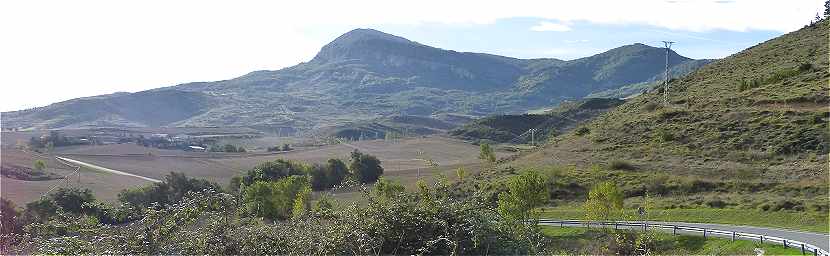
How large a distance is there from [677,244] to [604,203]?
19.1ft

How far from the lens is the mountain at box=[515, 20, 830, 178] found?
51.0 meters

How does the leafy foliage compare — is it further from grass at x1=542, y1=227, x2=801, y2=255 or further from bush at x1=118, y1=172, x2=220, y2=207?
bush at x1=118, y1=172, x2=220, y2=207

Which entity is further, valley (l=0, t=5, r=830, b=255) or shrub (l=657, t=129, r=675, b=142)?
shrub (l=657, t=129, r=675, b=142)

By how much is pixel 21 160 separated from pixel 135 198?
1563 inches

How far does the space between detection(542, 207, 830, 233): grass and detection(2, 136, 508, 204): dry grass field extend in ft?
95.9

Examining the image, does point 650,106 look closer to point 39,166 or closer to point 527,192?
point 527,192

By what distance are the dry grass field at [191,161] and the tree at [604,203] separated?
30.7 metres

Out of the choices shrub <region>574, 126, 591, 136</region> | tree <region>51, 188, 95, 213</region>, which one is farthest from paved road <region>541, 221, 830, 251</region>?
shrub <region>574, 126, 591, 136</region>

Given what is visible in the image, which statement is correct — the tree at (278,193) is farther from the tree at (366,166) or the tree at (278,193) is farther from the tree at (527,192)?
the tree at (366,166)

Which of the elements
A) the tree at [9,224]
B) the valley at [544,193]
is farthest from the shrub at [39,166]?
the tree at [9,224]

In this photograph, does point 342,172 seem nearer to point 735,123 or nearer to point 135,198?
point 135,198

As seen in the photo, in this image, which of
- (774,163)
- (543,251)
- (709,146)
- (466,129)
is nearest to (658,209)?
(774,163)

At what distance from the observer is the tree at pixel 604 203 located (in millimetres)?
36438

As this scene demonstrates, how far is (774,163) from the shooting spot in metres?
49.9
